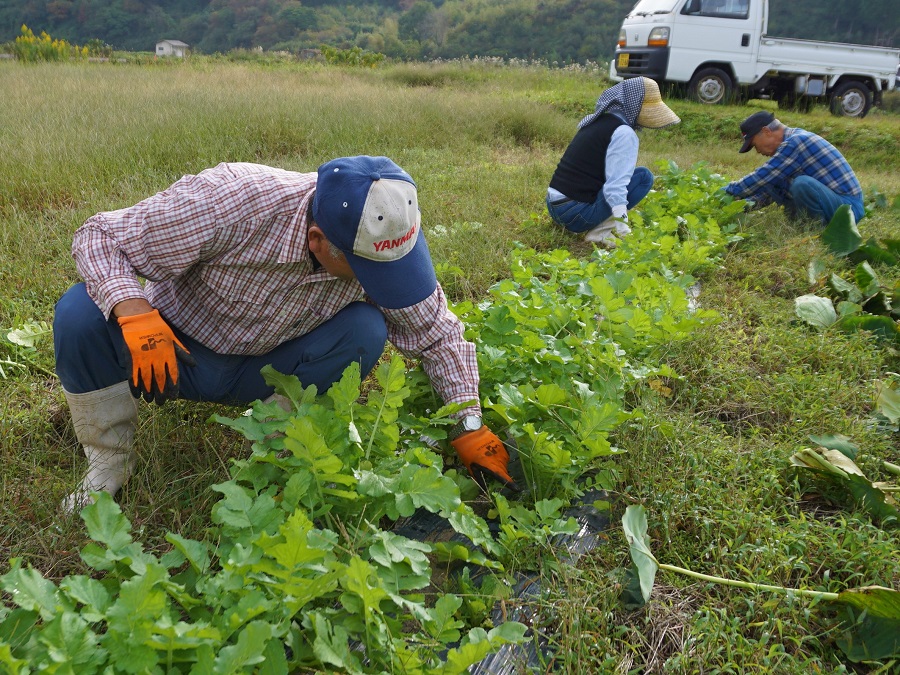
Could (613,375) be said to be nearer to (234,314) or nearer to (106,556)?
(234,314)

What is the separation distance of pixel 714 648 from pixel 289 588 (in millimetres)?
1008

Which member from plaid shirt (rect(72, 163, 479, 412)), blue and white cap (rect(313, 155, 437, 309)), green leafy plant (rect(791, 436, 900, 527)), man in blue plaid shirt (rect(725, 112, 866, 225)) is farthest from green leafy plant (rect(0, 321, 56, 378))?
man in blue plaid shirt (rect(725, 112, 866, 225))

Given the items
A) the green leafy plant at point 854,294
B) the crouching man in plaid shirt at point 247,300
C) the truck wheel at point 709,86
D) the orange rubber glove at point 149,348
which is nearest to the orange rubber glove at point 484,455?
the crouching man in plaid shirt at point 247,300

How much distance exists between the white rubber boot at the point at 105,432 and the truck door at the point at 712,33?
13068 mm

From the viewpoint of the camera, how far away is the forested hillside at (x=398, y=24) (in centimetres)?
3303

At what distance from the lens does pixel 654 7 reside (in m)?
13.5

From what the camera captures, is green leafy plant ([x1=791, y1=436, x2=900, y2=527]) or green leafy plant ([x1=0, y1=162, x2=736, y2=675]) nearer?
green leafy plant ([x1=0, y1=162, x2=736, y2=675])

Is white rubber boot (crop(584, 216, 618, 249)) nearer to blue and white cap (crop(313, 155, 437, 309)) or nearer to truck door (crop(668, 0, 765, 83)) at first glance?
blue and white cap (crop(313, 155, 437, 309))

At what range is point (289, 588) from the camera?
1.32 metres

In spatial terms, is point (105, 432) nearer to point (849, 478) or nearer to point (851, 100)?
point (849, 478)

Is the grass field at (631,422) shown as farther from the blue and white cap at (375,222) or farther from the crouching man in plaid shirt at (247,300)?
the blue and white cap at (375,222)

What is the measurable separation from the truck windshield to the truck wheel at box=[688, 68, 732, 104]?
1296mm

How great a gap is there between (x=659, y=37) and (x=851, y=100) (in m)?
4.28

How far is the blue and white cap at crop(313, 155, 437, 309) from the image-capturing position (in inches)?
70.9
